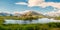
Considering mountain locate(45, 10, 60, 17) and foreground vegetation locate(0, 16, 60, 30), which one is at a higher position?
mountain locate(45, 10, 60, 17)

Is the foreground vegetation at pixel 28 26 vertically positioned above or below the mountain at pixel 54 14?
below

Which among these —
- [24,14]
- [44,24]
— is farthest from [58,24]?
[24,14]

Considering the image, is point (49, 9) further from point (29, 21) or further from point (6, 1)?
point (6, 1)

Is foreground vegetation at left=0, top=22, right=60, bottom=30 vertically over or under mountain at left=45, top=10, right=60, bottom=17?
under

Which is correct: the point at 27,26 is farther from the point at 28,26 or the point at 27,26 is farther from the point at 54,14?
the point at 54,14

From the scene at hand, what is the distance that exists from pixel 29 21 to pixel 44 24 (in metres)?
0.15

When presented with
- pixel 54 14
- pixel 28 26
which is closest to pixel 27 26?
pixel 28 26

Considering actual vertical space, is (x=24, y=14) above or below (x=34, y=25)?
above

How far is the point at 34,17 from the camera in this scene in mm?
1399

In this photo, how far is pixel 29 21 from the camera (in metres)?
→ 1.39

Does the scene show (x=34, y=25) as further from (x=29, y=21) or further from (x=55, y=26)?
(x=55, y=26)

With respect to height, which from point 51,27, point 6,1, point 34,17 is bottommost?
point 51,27

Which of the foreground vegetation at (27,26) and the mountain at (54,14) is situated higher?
the mountain at (54,14)

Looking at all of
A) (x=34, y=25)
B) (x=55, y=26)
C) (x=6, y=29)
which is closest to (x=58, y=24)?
(x=55, y=26)
